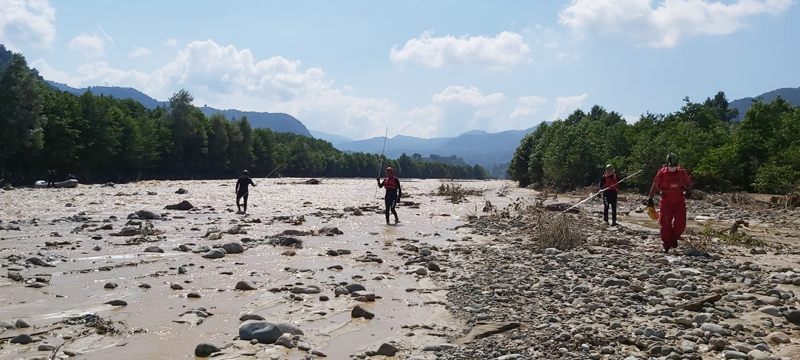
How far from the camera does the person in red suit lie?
42.3 ft

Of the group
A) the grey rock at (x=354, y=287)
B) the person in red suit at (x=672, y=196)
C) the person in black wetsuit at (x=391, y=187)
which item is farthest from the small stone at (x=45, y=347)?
the person in black wetsuit at (x=391, y=187)

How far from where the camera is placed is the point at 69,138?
63.5 meters

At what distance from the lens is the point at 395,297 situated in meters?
9.98

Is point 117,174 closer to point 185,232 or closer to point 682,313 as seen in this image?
point 185,232

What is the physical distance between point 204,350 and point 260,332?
29.6 inches

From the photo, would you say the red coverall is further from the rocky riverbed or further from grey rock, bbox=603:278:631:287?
grey rock, bbox=603:278:631:287

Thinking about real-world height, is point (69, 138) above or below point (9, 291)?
above

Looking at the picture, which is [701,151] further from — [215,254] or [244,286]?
[244,286]

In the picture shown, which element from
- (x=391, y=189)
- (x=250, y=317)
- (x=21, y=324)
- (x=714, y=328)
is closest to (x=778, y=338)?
(x=714, y=328)

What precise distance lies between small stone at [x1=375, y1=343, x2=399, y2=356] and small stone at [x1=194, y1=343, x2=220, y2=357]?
74.8 inches

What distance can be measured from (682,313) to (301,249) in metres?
10.4

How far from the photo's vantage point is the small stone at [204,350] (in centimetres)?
669

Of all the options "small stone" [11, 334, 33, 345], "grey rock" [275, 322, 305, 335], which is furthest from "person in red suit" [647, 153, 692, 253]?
"small stone" [11, 334, 33, 345]

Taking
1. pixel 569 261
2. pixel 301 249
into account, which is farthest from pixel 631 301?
pixel 301 249
